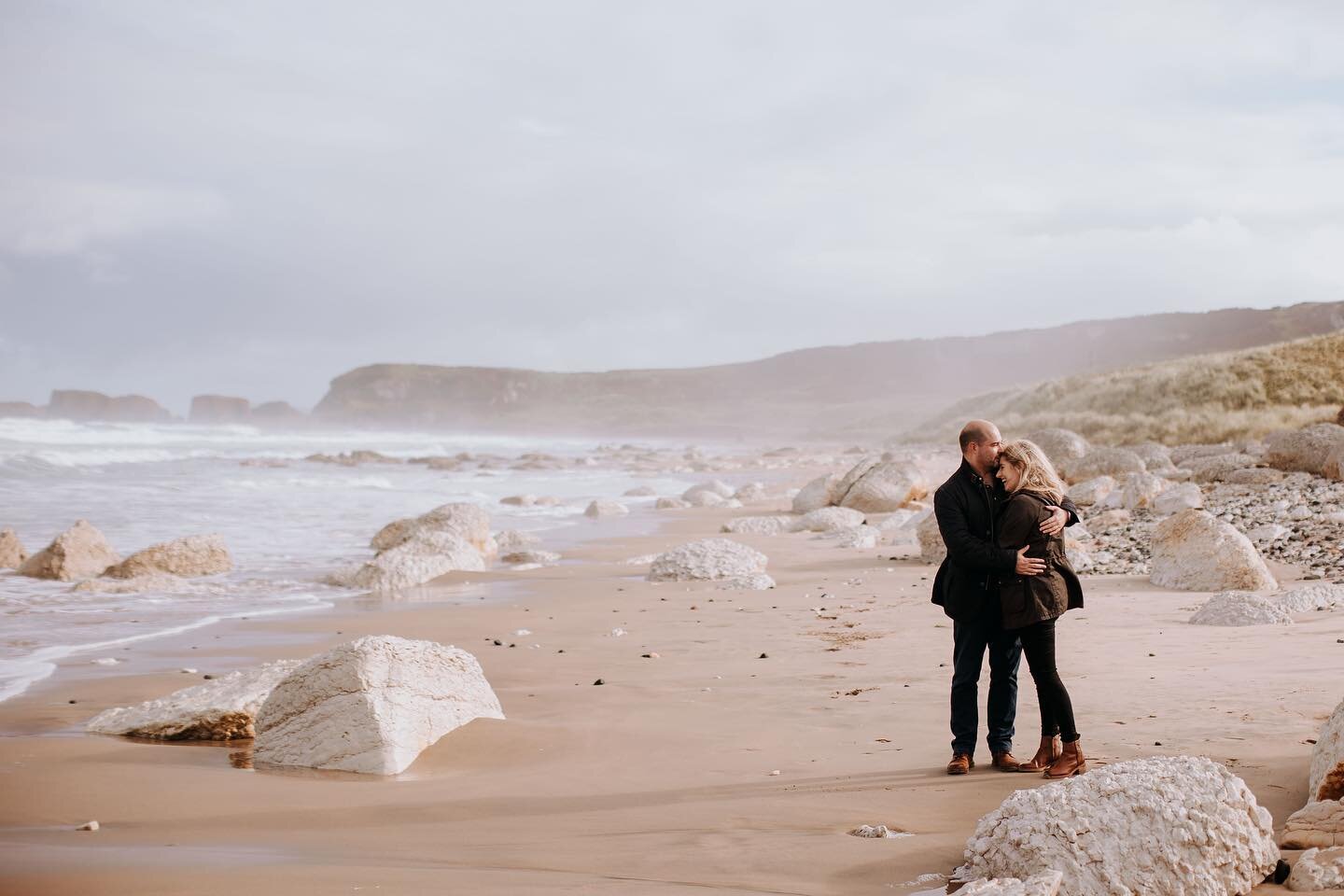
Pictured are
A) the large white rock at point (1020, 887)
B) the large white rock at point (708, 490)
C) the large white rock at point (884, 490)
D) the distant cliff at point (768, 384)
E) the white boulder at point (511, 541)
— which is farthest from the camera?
the distant cliff at point (768, 384)

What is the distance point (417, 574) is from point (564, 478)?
24.4 metres

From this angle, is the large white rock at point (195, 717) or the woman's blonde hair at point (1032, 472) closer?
the woman's blonde hair at point (1032, 472)

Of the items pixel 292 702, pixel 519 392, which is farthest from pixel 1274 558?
pixel 519 392

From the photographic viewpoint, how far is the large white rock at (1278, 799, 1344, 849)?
381cm

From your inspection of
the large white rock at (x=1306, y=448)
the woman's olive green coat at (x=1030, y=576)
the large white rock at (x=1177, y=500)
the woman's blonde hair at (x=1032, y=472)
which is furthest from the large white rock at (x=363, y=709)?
the large white rock at (x=1306, y=448)

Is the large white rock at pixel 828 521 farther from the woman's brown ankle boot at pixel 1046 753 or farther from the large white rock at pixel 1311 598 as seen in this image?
the woman's brown ankle boot at pixel 1046 753

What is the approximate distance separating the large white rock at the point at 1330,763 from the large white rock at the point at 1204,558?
18.2ft

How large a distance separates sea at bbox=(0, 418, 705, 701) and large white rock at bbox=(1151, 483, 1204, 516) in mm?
8447

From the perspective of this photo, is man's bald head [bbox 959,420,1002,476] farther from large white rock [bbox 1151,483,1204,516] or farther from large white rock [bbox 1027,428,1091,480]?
large white rock [bbox 1027,428,1091,480]

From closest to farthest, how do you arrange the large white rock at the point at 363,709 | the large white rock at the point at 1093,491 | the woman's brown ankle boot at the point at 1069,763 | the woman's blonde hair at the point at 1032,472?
the woman's brown ankle boot at the point at 1069,763 → the woman's blonde hair at the point at 1032,472 → the large white rock at the point at 363,709 → the large white rock at the point at 1093,491

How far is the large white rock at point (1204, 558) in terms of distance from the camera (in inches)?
372

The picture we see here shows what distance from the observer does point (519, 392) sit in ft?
486

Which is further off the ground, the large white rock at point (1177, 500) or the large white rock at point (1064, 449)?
the large white rock at point (1064, 449)

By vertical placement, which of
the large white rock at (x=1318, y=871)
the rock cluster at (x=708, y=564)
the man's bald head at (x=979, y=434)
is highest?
the man's bald head at (x=979, y=434)
